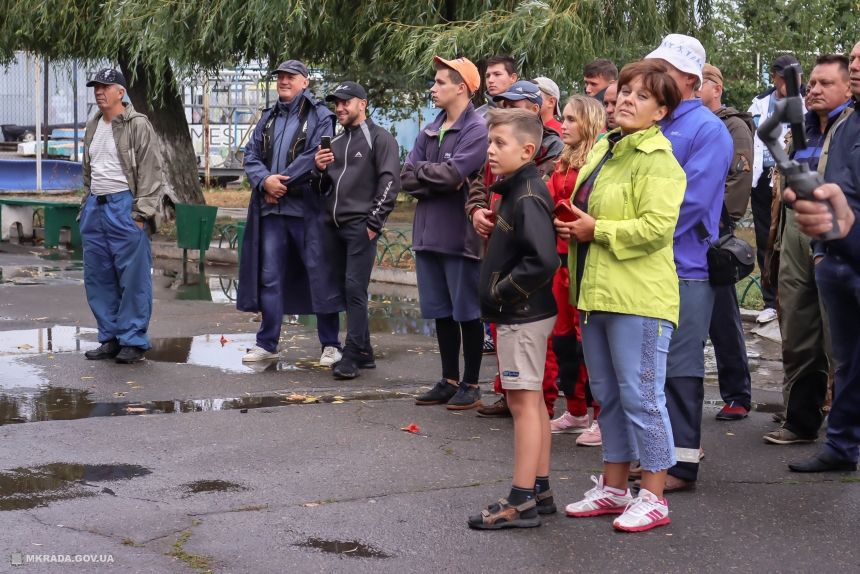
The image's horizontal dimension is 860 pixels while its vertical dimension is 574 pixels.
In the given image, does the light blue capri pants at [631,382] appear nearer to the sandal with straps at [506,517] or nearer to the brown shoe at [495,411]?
the sandal with straps at [506,517]

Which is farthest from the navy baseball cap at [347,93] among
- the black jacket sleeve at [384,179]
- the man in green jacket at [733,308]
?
the man in green jacket at [733,308]

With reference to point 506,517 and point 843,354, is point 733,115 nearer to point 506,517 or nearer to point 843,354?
point 843,354

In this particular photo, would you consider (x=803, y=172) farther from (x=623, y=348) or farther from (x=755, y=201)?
(x=755, y=201)

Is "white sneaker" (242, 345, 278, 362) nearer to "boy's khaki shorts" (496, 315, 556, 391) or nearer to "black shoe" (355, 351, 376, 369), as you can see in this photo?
"black shoe" (355, 351, 376, 369)

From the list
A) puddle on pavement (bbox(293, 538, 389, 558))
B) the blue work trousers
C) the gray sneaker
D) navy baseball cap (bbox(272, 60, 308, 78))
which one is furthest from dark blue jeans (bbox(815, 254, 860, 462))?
the blue work trousers

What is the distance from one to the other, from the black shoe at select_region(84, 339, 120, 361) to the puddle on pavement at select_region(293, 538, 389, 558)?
450cm

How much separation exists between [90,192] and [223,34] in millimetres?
6273

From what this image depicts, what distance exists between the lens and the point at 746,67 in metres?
16.3

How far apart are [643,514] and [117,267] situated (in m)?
5.20

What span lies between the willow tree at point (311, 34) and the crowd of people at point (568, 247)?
3334mm

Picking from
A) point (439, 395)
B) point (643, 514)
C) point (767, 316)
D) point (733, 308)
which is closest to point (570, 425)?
point (439, 395)

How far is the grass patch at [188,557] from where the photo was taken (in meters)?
4.05

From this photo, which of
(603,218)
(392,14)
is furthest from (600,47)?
(603,218)

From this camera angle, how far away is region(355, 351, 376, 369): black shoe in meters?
8.16
